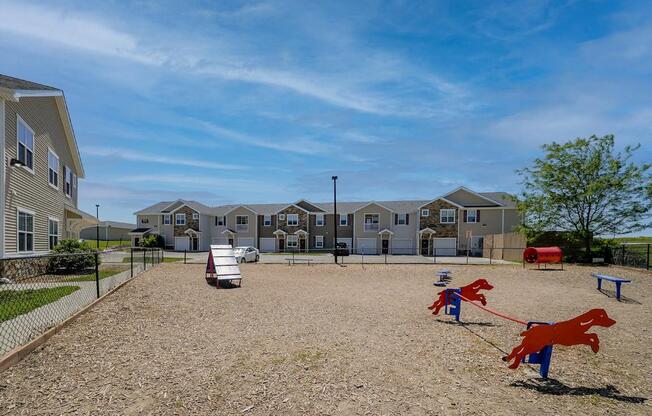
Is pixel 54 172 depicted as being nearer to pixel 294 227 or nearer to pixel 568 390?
pixel 568 390

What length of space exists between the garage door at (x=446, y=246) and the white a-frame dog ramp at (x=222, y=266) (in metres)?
34.0

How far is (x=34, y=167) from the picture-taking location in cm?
1566

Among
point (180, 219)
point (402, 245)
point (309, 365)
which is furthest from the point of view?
point (180, 219)

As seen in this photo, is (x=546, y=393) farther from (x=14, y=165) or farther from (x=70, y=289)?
(x=14, y=165)

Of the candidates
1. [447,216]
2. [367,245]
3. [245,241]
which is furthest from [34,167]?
[447,216]

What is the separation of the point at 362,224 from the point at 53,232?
121 feet

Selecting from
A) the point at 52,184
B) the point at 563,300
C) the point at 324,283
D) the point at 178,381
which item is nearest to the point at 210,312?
the point at 178,381

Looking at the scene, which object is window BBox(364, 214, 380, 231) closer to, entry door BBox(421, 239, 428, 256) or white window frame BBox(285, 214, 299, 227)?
entry door BBox(421, 239, 428, 256)

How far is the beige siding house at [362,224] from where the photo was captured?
47219 mm

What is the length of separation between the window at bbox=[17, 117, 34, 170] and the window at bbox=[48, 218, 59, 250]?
164 inches

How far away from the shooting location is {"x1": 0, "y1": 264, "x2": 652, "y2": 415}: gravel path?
4863mm

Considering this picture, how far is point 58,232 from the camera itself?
20.2m

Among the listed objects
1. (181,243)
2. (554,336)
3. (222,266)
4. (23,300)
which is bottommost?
(181,243)

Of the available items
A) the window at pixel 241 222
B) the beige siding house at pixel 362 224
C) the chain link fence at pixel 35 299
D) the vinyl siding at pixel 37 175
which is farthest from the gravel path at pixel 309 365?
the window at pixel 241 222
